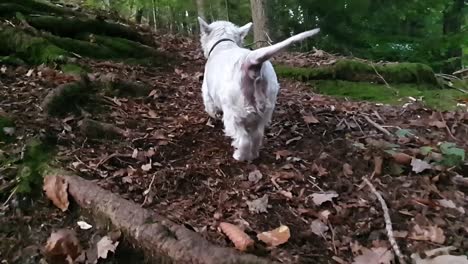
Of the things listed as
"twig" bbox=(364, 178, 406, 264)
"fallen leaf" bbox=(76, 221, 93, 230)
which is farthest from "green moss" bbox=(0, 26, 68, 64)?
"twig" bbox=(364, 178, 406, 264)

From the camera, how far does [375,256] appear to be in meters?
2.73

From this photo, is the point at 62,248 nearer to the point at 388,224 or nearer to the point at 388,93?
the point at 388,224

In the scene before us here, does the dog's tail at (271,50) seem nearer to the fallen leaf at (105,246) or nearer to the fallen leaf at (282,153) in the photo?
the fallen leaf at (282,153)

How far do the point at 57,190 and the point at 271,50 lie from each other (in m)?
1.85

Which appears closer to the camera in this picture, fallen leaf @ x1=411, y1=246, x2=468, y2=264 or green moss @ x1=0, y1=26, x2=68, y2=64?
fallen leaf @ x1=411, y1=246, x2=468, y2=264

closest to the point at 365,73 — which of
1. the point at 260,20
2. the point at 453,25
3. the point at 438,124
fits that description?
the point at 438,124

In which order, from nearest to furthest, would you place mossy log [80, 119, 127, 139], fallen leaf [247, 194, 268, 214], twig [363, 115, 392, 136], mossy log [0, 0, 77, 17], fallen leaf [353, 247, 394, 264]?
fallen leaf [353, 247, 394, 264]
fallen leaf [247, 194, 268, 214]
mossy log [80, 119, 127, 139]
twig [363, 115, 392, 136]
mossy log [0, 0, 77, 17]

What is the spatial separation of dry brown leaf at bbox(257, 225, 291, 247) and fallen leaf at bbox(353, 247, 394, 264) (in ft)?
1.53

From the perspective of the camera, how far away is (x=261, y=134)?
3.97 m

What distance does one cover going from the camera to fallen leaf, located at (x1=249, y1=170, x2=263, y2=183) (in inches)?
145

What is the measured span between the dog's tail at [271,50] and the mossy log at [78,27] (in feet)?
13.6

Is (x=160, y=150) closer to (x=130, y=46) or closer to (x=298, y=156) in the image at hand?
(x=298, y=156)

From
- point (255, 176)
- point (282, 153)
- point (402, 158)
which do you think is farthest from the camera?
point (282, 153)

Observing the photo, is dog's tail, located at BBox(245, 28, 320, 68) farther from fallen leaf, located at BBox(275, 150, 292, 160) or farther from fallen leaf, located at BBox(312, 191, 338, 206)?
fallen leaf, located at BBox(312, 191, 338, 206)
